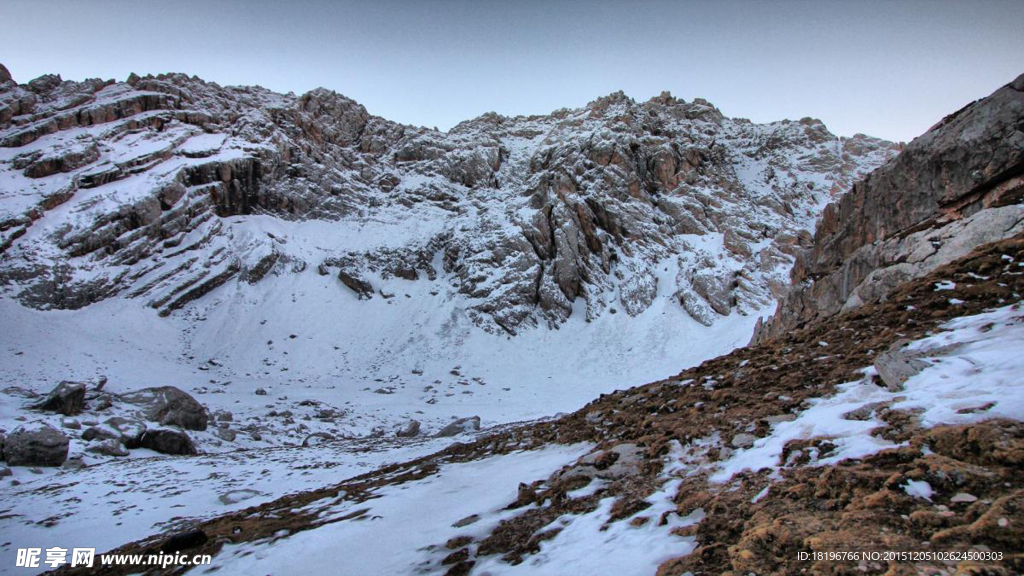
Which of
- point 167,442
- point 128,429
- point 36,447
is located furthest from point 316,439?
point 36,447

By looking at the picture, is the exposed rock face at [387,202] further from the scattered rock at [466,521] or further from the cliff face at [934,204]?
the scattered rock at [466,521]

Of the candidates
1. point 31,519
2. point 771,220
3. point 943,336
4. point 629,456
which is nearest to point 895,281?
point 943,336

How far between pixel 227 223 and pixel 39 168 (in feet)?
61.7

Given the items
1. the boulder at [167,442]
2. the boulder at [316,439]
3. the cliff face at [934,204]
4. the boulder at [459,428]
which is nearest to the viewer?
the cliff face at [934,204]

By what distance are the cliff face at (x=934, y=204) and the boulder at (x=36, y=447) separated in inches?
1121

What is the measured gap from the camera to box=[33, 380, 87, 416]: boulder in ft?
67.0

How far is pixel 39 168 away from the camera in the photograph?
1859 inches

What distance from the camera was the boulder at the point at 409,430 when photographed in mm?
23938

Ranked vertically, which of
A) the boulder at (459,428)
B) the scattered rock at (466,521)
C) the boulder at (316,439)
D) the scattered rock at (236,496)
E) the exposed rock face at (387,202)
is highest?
the exposed rock face at (387,202)

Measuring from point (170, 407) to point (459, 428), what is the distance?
14759mm

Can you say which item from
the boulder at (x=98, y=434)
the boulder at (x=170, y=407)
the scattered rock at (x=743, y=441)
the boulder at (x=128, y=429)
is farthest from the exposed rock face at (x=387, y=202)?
the scattered rock at (x=743, y=441)

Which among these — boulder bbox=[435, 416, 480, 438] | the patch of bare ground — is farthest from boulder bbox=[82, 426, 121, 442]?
boulder bbox=[435, 416, 480, 438]

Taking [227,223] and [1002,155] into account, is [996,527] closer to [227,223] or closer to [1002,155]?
[1002,155]

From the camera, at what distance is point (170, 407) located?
21.9 metres
